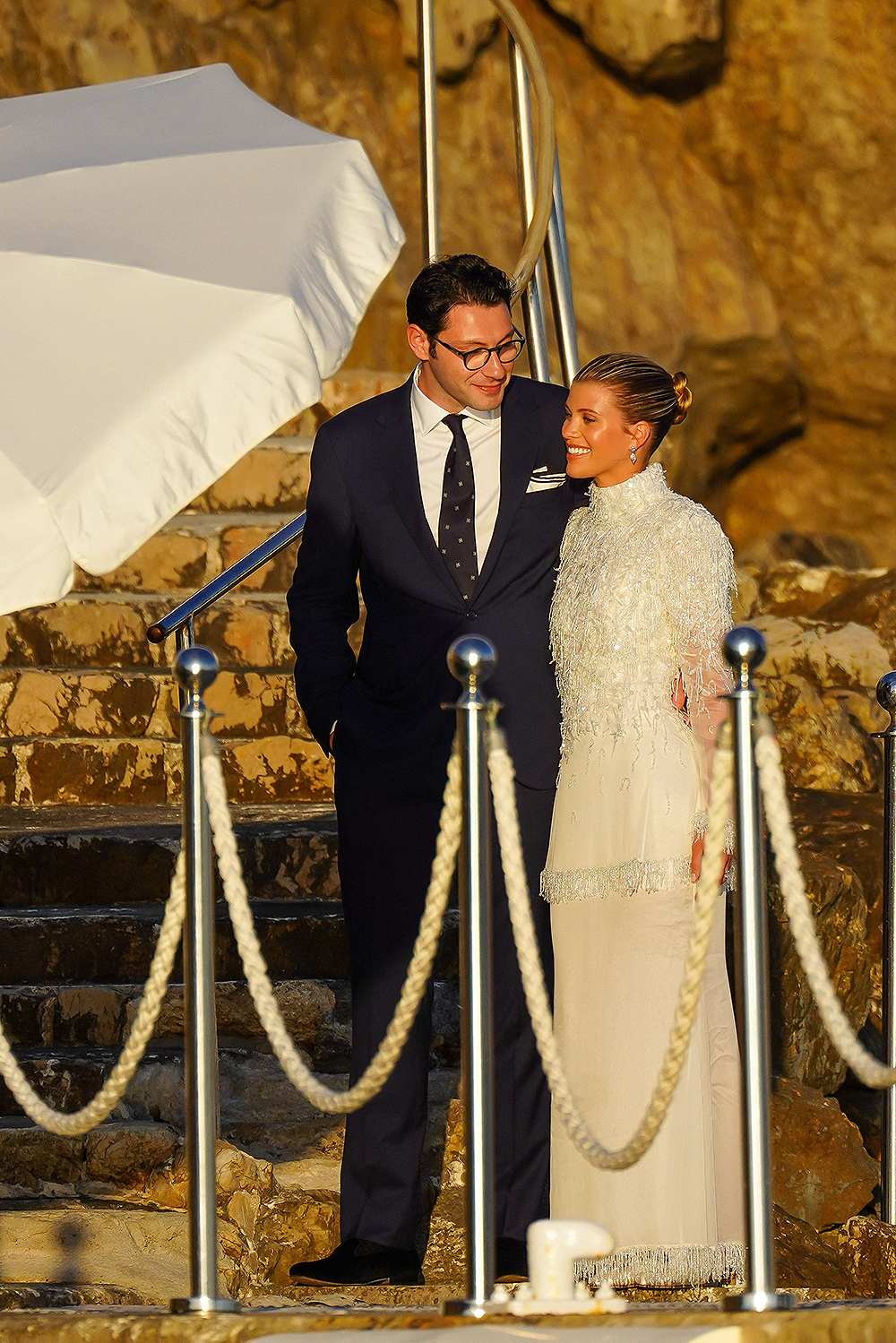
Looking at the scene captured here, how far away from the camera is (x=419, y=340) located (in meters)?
3.85

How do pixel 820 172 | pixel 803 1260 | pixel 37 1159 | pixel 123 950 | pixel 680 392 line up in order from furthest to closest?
pixel 820 172
pixel 123 950
pixel 803 1260
pixel 37 1159
pixel 680 392

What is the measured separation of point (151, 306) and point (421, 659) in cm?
94

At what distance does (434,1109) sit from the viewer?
4383 mm

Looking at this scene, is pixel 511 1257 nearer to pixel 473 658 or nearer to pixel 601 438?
pixel 473 658

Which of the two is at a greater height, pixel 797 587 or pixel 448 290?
pixel 448 290

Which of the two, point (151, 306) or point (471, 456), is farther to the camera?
point (471, 456)

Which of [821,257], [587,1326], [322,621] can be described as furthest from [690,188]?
[587,1326]

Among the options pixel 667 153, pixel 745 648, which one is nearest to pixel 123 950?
pixel 745 648

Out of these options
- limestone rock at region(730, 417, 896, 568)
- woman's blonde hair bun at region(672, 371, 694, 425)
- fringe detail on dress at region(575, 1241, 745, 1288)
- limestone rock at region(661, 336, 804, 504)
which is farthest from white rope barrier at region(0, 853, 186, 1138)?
limestone rock at region(730, 417, 896, 568)

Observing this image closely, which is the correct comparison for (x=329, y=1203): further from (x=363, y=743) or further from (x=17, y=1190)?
(x=363, y=743)

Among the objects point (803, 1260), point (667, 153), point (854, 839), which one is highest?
point (667, 153)

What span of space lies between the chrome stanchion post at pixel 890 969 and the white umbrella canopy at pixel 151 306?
1422 mm

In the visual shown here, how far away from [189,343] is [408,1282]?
177cm

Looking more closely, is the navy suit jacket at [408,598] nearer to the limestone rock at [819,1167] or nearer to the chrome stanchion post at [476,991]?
the chrome stanchion post at [476,991]
